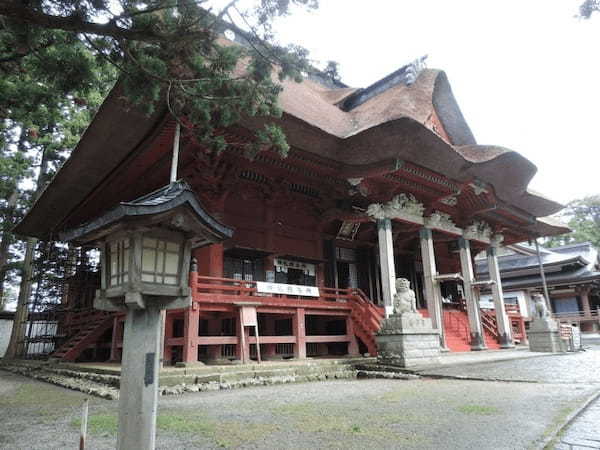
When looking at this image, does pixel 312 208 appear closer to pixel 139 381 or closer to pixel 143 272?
pixel 143 272

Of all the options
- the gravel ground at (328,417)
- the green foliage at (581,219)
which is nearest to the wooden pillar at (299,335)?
the gravel ground at (328,417)

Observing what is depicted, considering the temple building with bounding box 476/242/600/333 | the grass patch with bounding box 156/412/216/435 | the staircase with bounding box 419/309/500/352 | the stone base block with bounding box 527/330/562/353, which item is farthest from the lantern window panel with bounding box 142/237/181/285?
the temple building with bounding box 476/242/600/333

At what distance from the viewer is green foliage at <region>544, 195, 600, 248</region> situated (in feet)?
141

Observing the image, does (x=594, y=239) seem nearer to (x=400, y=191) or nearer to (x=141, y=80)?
(x=400, y=191)

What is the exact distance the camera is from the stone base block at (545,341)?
1312 cm

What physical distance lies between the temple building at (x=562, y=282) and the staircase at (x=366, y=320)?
1907 cm

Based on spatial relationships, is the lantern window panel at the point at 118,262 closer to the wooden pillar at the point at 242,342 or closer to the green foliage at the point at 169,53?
the green foliage at the point at 169,53

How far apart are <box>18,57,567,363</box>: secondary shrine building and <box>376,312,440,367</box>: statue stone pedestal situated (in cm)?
98

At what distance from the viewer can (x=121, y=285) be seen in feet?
10.9

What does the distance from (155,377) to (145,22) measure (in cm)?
345

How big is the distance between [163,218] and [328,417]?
3.14 metres

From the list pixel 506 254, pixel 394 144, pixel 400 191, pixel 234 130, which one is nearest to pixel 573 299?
pixel 506 254

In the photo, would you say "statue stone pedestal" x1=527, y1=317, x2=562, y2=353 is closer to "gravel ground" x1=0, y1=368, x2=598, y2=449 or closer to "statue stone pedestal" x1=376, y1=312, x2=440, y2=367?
"statue stone pedestal" x1=376, y1=312, x2=440, y2=367

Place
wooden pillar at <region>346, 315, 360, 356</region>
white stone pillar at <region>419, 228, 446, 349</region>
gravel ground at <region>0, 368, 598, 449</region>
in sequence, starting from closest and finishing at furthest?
gravel ground at <region>0, 368, 598, 449</region>
wooden pillar at <region>346, 315, 360, 356</region>
white stone pillar at <region>419, 228, 446, 349</region>
